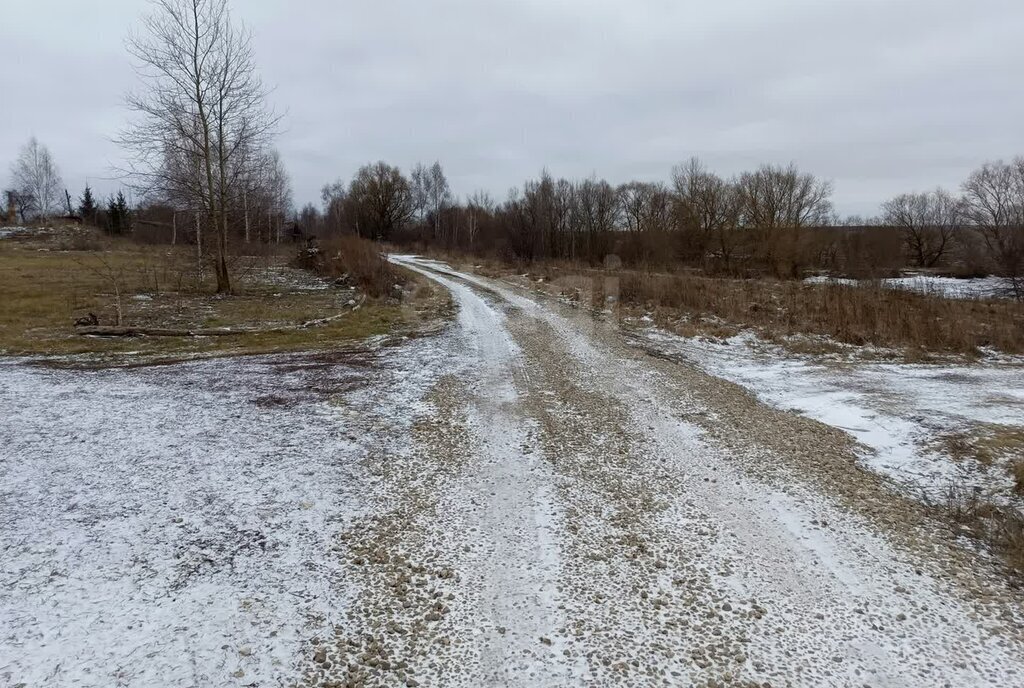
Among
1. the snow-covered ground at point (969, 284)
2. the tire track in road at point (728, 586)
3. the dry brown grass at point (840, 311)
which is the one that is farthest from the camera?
the snow-covered ground at point (969, 284)

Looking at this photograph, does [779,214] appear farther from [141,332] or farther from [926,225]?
[141,332]

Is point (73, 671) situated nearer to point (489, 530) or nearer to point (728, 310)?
point (489, 530)

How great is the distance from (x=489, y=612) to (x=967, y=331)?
42.1ft

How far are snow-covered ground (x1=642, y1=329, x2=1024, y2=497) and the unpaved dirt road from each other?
462 millimetres

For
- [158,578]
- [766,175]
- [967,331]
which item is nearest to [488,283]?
[967,331]

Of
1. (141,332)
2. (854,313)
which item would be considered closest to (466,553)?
(141,332)

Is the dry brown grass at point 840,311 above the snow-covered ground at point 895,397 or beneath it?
above

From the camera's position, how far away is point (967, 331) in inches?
452

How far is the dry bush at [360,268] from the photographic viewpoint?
18.6 meters

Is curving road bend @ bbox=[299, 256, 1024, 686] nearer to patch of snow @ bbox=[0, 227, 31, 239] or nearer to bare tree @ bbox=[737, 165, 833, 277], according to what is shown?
bare tree @ bbox=[737, 165, 833, 277]

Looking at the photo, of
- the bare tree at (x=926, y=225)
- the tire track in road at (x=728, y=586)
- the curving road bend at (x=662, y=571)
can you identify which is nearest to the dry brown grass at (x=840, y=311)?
the curving road bend at (x=662, y=571)

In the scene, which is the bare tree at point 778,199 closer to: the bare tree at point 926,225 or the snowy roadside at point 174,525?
the bare tree at point 926,225

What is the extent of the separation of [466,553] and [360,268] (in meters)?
18.5

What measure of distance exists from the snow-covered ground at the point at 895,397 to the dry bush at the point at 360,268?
10596 mm
